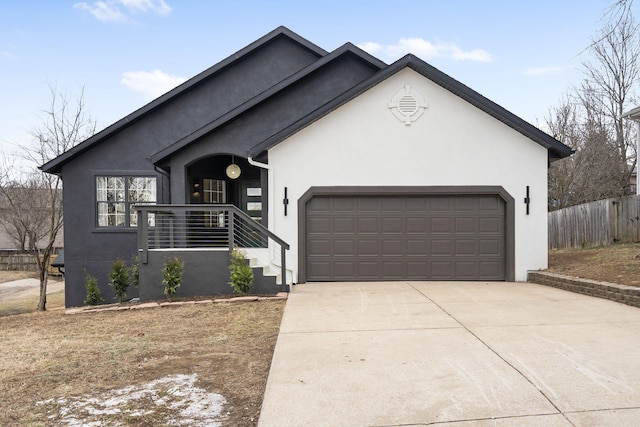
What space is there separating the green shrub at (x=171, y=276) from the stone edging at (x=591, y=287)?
7.90m

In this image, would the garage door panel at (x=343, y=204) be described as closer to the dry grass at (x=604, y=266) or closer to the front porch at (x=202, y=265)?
the front porch at (x=202, y=265)

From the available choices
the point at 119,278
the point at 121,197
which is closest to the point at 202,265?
the point at 119,278

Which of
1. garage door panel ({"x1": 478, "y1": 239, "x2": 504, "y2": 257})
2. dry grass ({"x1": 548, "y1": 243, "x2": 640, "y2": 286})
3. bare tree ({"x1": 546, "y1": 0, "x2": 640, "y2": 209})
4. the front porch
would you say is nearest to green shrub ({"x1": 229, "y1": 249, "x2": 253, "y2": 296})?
the front porch

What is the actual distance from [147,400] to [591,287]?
805cm

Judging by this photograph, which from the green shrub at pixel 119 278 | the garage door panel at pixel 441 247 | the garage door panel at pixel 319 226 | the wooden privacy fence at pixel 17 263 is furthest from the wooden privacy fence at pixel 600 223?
the wooden privacy fence at pixel 17 263

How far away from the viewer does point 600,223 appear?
1530cm

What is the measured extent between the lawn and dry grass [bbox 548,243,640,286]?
6542 mm

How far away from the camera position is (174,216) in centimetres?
1123

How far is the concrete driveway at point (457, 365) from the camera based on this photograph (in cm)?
331

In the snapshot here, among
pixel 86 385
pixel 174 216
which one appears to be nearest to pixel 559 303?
pixel 86 385

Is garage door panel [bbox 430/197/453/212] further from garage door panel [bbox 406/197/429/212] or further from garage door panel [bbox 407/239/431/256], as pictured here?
garage door panel [bbox 407/239/431/256]

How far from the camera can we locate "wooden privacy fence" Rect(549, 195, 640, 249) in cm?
1438

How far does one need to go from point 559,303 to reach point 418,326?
315cm

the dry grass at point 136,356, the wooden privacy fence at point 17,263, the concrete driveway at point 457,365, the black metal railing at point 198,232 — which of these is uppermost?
the black metal railing at point 198,232
